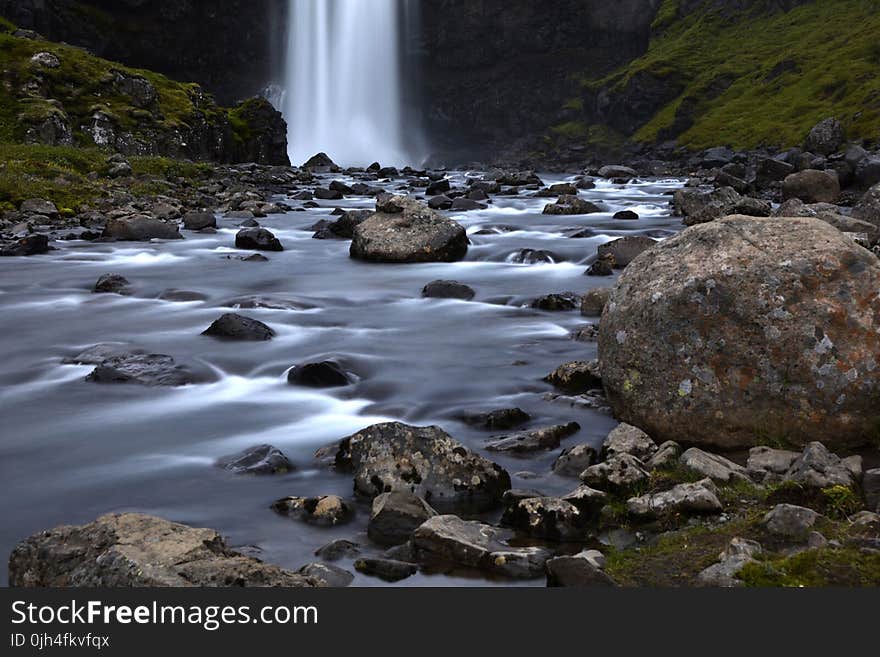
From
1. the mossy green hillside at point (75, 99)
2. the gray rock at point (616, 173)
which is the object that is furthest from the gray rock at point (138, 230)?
the gray rock at point (616, 173)

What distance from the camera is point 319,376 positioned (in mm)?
11781

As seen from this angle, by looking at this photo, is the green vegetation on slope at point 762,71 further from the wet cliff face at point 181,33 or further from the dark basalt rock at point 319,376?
the dark basalt rock at point 319,376

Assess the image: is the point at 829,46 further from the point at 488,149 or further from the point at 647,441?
the point at 647,441

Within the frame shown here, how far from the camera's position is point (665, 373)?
8.55 metres

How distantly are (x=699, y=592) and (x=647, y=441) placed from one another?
3369 mm

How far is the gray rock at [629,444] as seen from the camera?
8.05 m

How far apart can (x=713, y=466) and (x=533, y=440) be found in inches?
82.7

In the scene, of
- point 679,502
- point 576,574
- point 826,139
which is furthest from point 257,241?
point 826,139

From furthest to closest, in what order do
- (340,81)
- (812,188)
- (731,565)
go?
(340,81) → (812,188) → (731,565)

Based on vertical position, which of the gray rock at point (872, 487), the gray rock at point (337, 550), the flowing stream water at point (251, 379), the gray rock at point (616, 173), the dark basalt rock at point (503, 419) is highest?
the gray rock at point (616, 173)

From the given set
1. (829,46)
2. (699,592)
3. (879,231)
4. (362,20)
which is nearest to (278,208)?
(879,231)

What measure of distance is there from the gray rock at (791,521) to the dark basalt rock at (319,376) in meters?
6.82

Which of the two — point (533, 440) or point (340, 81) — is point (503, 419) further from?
point (340, 81)

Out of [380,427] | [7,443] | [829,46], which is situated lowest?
[7,443]
